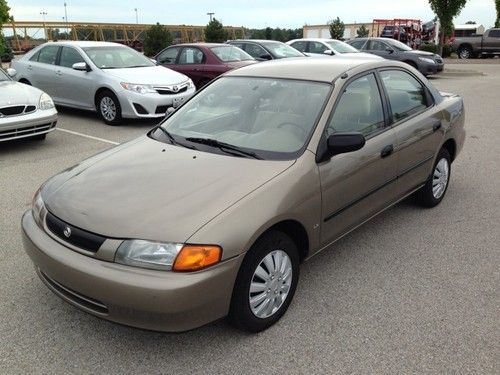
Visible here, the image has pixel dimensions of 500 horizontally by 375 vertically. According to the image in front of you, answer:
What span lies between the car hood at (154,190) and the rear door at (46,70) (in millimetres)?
7519

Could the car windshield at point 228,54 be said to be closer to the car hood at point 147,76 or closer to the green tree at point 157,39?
the car hood at point 147,76

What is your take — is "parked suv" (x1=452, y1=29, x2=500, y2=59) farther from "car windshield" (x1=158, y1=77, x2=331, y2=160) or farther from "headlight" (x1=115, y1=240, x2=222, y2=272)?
"headlight" (x1=115, y1=240, x2=222, y2=272)

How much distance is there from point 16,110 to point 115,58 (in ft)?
10.6

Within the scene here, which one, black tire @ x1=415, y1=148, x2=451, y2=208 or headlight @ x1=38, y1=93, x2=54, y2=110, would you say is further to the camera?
headlight @ x1=38, y1=93, x2=54, y2=110

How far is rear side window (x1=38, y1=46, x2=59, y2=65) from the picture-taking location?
10180 millimetres

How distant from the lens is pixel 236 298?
2.70m

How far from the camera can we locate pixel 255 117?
3594 millimetres

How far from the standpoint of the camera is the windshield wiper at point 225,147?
10.6ft

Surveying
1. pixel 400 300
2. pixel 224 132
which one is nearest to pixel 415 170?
pixel 400 300

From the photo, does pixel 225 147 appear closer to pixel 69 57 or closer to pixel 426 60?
pixel 69 57

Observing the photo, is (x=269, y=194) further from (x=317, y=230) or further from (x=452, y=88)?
(x=452, y=88)

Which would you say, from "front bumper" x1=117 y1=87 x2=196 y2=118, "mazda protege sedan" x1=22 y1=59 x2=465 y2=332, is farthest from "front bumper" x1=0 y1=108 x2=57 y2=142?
"mazda protege sedan" x1=22 y1=59 x2=465 y2=332

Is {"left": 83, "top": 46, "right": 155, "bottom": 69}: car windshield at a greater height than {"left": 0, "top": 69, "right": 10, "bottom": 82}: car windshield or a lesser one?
greater

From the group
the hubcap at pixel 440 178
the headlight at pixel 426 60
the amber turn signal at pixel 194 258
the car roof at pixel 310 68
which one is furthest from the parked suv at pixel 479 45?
the amber turn signal at pixel 194 258
